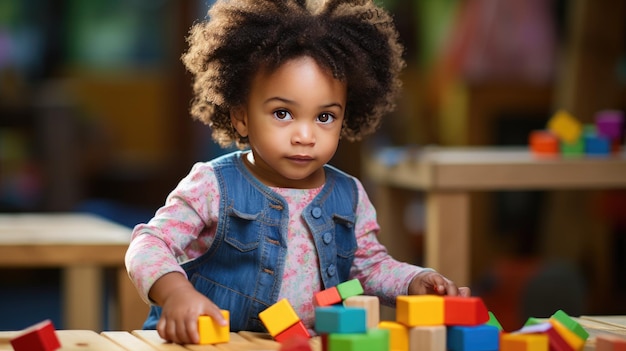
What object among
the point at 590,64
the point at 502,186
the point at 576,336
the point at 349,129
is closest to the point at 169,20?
the point at 590,64

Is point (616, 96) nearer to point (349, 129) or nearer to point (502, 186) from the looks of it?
point (502, 186)

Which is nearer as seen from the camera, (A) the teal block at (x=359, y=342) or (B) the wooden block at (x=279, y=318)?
(A) the teal block at (x=359, y=342)

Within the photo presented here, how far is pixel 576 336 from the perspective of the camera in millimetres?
1209

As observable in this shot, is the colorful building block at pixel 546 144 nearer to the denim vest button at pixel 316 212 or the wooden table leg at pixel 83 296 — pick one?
the wooden table leg at pixel 83 296

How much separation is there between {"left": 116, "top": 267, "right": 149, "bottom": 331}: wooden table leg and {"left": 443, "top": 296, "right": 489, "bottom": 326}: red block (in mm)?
993

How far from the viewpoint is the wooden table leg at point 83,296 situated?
2199mm

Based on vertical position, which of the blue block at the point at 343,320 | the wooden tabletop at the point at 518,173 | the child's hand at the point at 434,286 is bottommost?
the blue block at the point at 343,320

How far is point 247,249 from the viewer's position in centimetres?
145

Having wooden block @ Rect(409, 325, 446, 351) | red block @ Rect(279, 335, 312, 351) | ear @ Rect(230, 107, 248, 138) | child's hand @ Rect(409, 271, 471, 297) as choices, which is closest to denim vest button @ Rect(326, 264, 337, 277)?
child's hand @ Rect(409, 271, 471, 297)

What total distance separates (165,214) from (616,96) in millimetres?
2660

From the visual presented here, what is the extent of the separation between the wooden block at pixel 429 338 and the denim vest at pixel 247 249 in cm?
33

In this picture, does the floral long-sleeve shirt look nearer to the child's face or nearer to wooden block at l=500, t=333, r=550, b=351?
the child's face

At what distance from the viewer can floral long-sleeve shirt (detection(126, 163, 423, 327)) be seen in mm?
1416

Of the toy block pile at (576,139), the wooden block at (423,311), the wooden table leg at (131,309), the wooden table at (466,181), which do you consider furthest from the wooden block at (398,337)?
the toy block pile at (576,139)
